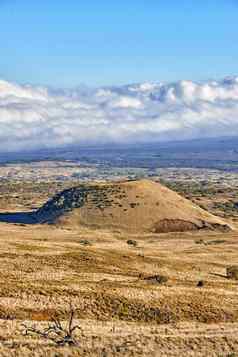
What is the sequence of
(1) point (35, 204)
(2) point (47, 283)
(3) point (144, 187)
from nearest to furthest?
1. (2) point (47, 283)
2. (3) point (144, 187)
3. (1) point (35, 204)

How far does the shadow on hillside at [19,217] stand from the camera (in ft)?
436

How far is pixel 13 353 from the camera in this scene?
28.0 meters

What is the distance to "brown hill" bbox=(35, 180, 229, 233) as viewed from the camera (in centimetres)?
11719

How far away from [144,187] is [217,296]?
89.2 metres

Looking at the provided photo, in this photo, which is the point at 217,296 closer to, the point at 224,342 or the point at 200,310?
the point at 200,310

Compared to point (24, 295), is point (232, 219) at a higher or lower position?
lower

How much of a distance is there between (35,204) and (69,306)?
14318 centimetres

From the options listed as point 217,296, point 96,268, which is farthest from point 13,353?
point 96,268

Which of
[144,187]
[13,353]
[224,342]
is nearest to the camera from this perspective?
[13,353]

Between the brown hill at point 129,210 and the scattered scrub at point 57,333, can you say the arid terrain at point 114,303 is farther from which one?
the brown hill at point 129,210

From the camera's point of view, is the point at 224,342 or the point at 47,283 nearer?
the point at 224,342

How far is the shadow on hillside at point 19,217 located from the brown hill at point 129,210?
1.69 meters

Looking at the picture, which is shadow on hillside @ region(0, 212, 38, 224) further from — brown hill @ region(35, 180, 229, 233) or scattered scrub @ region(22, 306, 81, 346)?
scattered scrub @ region(22, 306, 81, 346)

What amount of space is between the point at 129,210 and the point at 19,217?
3181 cm
